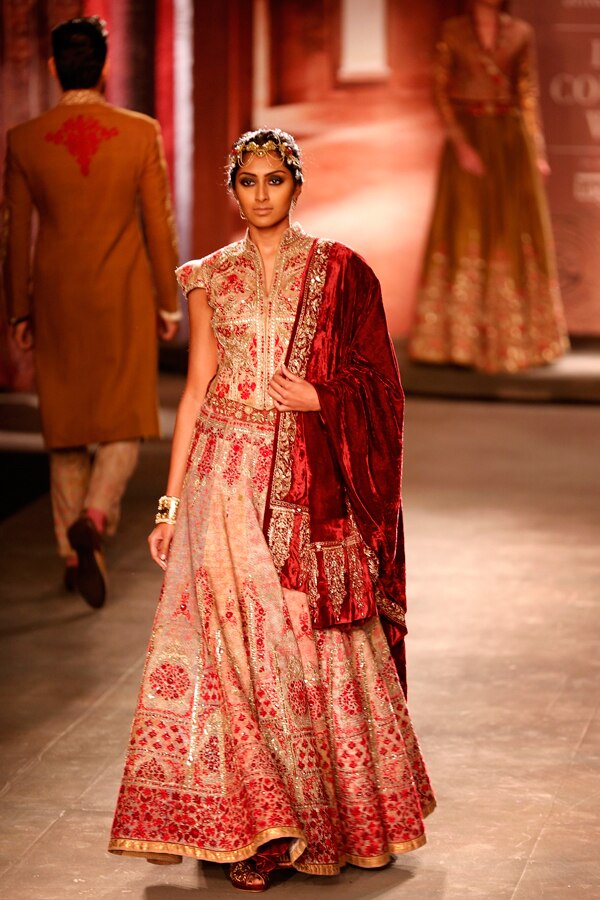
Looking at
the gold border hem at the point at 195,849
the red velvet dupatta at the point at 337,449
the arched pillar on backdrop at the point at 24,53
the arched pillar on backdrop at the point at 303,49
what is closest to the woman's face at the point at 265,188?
the red velvet dupatta at the point at 337,449

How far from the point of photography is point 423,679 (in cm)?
506

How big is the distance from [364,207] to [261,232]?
7.43m

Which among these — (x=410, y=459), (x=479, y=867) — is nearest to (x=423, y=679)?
(x=479, y=867)

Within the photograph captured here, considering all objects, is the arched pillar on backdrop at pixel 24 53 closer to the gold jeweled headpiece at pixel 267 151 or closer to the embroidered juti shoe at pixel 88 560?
the embroidered juti shoe at pixel 88 560

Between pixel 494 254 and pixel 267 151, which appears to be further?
pixel 494 254

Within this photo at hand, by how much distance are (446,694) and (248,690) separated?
1.39 m

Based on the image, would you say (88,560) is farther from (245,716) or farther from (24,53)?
(24,53)

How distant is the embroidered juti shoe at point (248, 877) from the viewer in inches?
143

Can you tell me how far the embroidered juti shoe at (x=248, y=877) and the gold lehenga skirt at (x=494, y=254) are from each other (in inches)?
258

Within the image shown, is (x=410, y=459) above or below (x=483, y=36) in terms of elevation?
below

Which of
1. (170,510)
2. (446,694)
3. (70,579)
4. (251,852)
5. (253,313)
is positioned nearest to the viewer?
(251,852)

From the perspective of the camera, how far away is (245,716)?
361 centimetres

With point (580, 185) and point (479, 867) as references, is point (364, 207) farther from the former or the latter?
point (479, 867)

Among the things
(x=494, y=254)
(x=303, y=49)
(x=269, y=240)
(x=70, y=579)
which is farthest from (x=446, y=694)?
(x=303, y=49)
